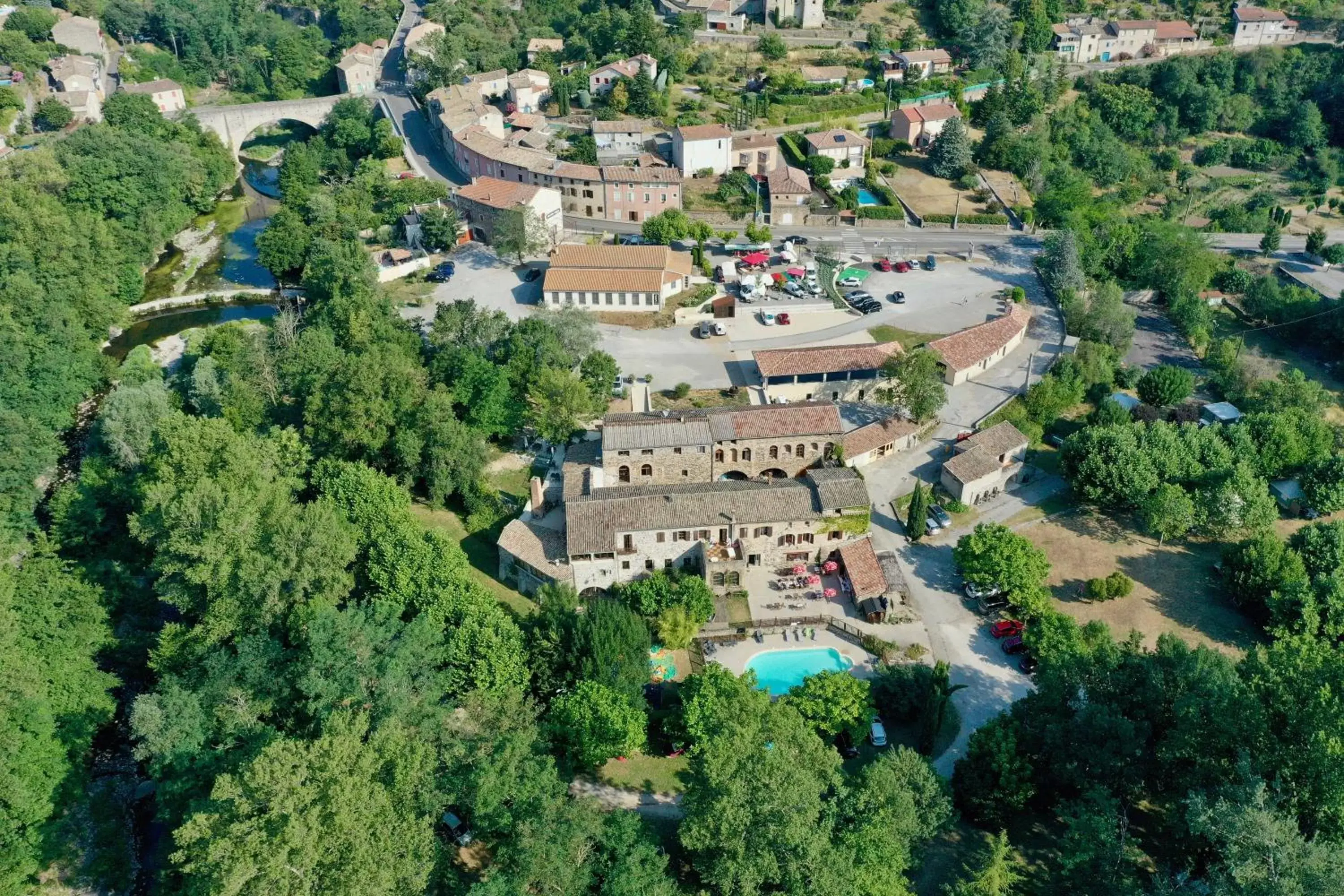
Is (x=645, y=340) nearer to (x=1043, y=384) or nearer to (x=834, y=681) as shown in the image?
(x=1043, y=384)

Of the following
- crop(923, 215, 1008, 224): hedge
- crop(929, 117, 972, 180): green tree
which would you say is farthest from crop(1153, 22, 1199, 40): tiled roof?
crop(923, 215, 1008, 224): hedge

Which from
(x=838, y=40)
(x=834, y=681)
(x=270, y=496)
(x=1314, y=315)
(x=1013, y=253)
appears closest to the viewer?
(x=834, y=681)

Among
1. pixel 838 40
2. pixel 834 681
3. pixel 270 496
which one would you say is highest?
pixel 838 40

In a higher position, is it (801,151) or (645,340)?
(801,151)

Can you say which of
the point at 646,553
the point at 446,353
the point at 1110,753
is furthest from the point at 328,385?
the point at 1110,753

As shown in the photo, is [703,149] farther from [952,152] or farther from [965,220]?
[965,220]

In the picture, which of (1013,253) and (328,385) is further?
(1013,253)
